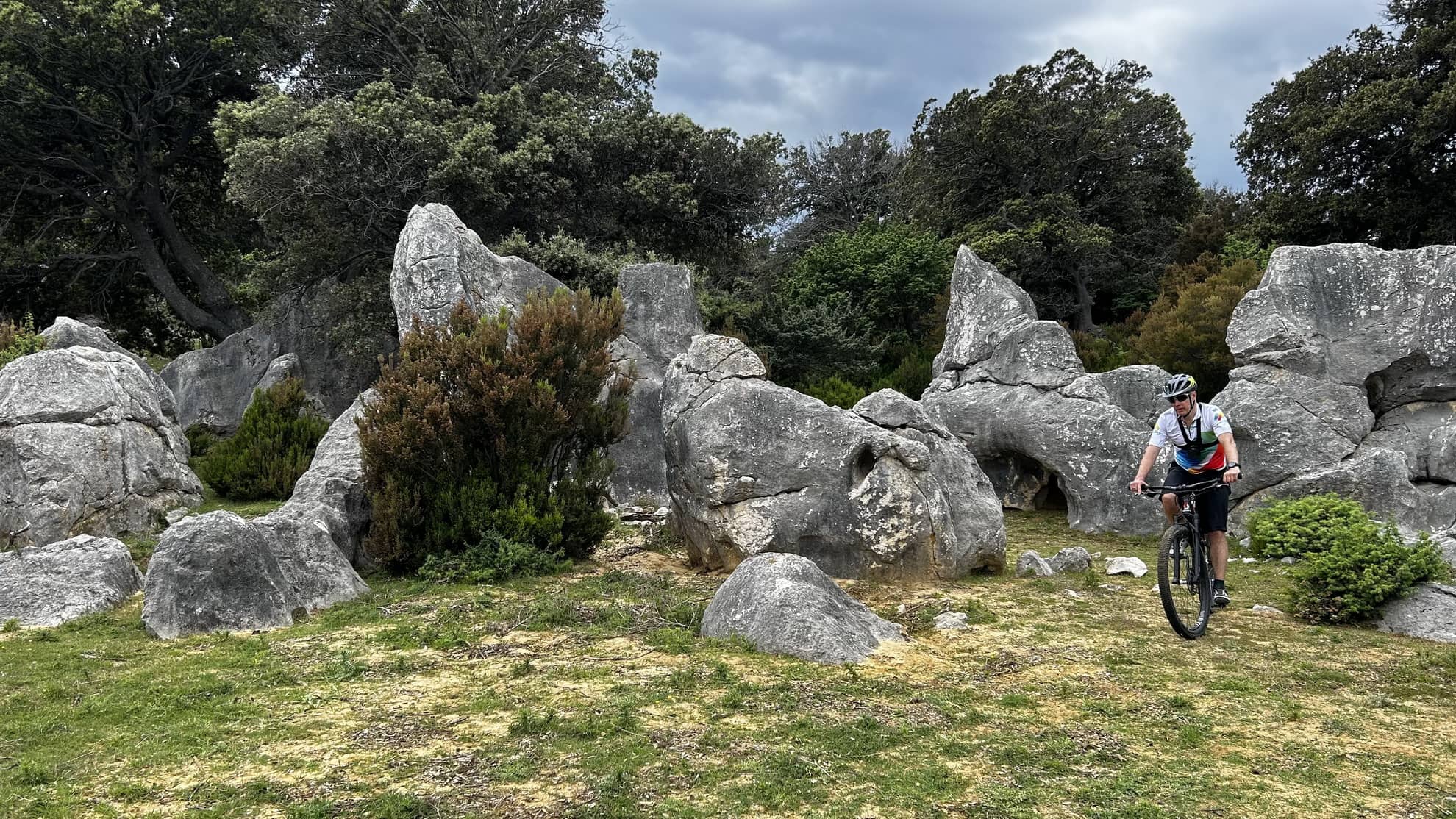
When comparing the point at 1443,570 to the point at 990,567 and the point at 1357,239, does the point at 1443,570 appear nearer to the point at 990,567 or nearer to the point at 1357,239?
the point at 990,567

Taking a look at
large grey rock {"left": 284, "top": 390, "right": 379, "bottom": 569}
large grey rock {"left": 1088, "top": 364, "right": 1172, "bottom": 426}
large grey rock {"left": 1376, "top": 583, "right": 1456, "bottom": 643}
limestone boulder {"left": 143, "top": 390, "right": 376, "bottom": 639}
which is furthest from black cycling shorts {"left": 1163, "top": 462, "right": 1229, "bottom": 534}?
large grey rock {"left": 1088, "top": 364, "right": 1172, "bottom": 426}

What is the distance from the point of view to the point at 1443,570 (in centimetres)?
717

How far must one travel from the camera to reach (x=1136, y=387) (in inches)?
608

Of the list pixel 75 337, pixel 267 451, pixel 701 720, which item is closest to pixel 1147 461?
pixel 701 720

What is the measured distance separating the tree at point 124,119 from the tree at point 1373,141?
23956 mm

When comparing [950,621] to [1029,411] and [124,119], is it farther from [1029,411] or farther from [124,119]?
[124,119]

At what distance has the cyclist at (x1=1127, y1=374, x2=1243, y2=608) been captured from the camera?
21.7 ft

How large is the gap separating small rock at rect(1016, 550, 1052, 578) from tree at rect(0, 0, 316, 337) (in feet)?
70.3

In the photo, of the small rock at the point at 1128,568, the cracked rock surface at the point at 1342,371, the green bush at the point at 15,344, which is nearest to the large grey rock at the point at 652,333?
the small rock at the point at 1128,568

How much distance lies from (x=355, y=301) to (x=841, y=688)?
1748 cm

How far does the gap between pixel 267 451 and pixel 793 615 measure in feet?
36.0

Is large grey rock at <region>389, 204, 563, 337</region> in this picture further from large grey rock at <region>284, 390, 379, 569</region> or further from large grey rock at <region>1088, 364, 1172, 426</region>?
large grey rock at <region>1088, 364, 1172, 426</region>

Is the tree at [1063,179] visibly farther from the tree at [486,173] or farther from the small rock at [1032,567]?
the small rock at [1032,567]

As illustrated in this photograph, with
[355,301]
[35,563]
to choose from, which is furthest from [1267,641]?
[355,301]
